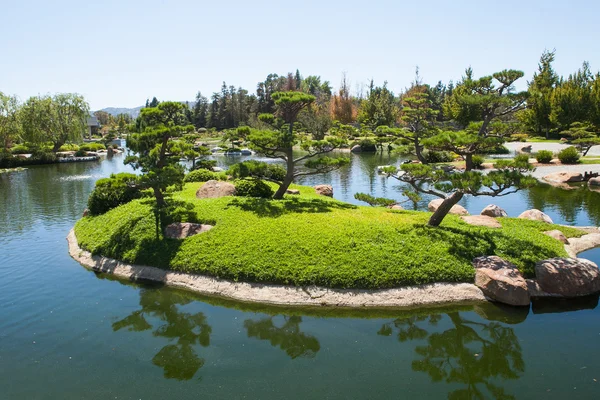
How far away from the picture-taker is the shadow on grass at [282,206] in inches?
550

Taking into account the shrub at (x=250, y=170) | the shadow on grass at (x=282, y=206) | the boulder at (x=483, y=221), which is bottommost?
the boulder at (x=483, y=221)

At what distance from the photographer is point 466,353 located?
27.5ft

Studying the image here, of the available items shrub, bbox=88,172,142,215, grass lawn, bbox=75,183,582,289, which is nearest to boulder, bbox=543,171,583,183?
grass lawn, bbox=75,183,582,289

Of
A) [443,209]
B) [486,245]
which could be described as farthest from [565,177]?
[486,245]

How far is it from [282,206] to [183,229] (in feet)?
11.2

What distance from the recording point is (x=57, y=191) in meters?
25.2

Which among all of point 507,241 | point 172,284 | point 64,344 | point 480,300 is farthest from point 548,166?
point 64,344

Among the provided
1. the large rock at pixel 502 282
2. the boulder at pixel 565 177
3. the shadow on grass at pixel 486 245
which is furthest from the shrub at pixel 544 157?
the large rock at pixel 502 282

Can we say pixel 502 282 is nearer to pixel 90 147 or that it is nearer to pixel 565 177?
pixel 565 177

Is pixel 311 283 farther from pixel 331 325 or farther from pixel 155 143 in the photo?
pixel 155 143

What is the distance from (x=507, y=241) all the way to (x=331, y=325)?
19.2 feet

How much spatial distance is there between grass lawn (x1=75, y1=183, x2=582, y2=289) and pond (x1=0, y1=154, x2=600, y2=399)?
3.05 feet

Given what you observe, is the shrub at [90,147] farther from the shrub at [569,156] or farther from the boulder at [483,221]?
the shrub at [569,156]

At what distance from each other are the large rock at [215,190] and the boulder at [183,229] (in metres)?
3.86
